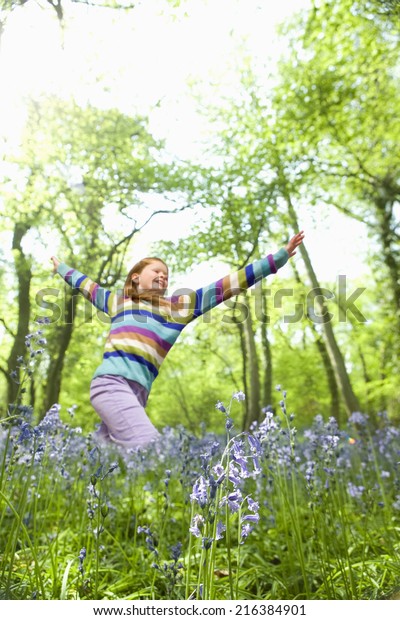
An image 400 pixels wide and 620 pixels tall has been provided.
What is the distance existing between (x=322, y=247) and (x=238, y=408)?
1.53 metres

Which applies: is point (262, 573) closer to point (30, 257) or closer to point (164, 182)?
point (30, 257)

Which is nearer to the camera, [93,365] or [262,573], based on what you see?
[262,573]

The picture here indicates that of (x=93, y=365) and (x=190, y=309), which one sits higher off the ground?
(x=190, y=309)

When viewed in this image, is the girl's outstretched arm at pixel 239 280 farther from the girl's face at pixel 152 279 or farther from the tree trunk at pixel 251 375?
the tree trunk at pixel 251 375

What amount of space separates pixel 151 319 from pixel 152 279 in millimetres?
256

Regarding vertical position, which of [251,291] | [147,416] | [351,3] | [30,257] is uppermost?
[351,3]

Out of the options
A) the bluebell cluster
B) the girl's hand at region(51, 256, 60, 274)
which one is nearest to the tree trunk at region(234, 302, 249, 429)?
the bluebell cluster

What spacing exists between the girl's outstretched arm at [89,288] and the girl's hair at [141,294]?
0.09 meters

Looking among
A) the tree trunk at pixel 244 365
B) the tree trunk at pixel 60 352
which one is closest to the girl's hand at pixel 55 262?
the tree trunk at pixel 60 352

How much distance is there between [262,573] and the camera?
1866 mm

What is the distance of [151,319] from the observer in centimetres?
226

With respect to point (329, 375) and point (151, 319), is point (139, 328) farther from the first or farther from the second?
point (329, 375)

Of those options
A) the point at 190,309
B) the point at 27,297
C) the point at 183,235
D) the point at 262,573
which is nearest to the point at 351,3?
the point at 183,235

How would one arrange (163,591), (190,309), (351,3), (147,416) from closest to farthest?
(163,591) → (147,416) → (190,309) → (351,3)
